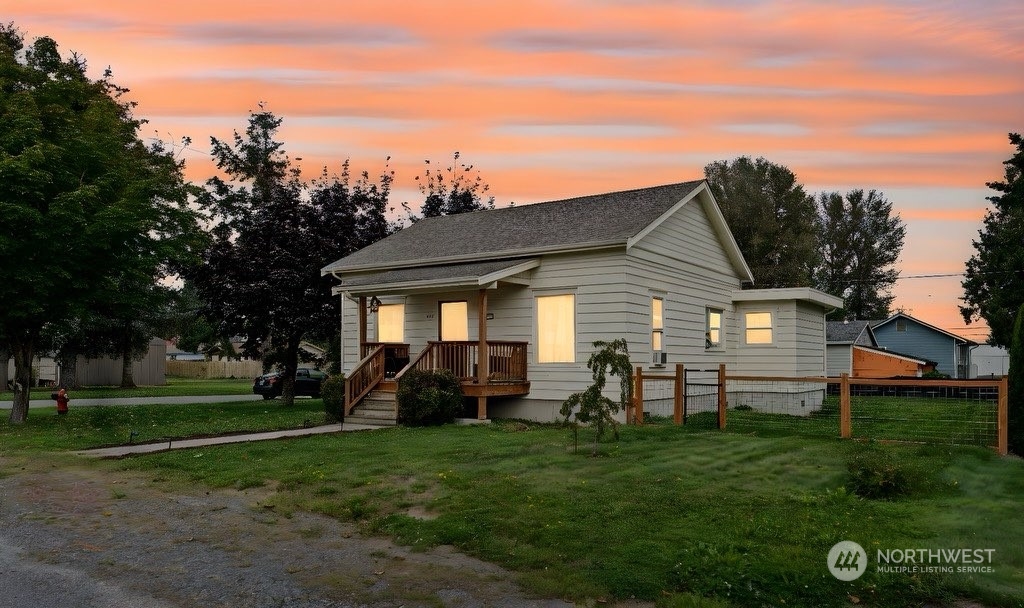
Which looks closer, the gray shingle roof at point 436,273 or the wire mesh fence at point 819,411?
the wire mesh fence at point 819,411

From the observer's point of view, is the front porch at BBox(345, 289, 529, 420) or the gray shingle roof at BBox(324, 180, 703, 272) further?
the gray shingle roof at BBox(324, 180, 703, 272)

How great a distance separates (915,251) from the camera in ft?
216

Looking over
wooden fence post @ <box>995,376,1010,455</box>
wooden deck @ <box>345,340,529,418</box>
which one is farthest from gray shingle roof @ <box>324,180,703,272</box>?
wooden fence post @ <box>995,376,1010,455</box>

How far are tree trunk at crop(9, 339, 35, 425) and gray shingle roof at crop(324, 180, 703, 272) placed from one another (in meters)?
8.24

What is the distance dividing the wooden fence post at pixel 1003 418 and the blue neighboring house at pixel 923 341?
139 feet

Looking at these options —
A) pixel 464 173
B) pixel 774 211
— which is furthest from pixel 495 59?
pixel 774 211

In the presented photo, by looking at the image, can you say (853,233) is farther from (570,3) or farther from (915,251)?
(570,3)

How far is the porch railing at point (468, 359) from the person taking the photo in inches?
709

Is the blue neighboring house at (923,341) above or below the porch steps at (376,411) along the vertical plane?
above

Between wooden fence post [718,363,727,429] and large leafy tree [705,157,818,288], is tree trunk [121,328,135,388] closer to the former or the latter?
wooden fence post [718,363,727,429]

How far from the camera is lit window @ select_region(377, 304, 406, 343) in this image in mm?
21359

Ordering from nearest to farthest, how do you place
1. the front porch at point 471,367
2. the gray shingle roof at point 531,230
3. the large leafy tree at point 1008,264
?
the front porch at point 471,367, the gray shingle roof at point 531,230, the large leafy tree at point 1008,264

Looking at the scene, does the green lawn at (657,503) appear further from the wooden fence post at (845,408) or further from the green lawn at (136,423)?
the green lawn at (136,423)

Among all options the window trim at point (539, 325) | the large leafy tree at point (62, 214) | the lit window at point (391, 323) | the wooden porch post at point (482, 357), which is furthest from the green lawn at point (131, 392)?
the window trim at point (539, 325)
